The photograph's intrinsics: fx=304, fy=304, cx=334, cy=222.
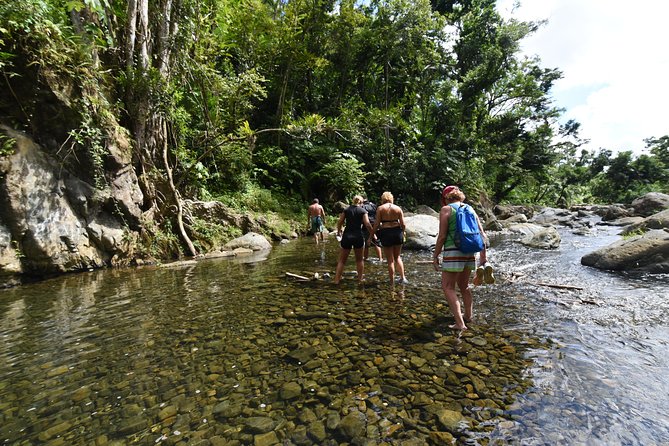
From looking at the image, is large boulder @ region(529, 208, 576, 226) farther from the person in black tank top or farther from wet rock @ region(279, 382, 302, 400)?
wet rock @ region(279, 382, 302, 400)

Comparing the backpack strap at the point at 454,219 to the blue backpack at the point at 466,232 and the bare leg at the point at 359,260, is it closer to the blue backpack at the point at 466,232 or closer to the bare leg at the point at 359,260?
the blue backpack at the point at 466,232

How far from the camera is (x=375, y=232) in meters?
7.17

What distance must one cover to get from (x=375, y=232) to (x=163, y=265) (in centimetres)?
718

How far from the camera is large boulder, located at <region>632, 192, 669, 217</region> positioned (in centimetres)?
2646

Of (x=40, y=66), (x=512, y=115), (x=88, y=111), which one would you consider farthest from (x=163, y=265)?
(x=512, y=115)

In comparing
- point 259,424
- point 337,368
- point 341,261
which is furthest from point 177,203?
point 259,424

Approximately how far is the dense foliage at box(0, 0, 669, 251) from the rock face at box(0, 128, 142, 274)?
0.75 m

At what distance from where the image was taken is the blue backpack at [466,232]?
4234 mm

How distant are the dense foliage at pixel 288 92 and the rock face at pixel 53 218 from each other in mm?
748

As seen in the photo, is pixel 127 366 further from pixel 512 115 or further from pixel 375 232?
pixel 512 115

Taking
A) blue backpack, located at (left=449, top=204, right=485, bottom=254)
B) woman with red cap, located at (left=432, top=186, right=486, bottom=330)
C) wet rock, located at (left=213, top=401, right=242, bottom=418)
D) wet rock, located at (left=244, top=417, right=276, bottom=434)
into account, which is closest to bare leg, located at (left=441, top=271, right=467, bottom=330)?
woman with red cap, located at (left=432, top=186, right=486, bottom=330)

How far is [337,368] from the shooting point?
3.52 meters

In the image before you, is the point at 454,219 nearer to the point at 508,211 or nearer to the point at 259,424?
the point at 259,424

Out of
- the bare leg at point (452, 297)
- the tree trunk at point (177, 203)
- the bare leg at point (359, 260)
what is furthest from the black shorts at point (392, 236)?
the tree trunk at point (177, 203)
